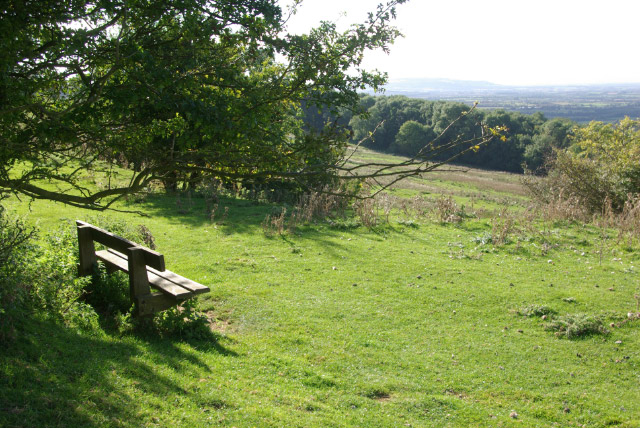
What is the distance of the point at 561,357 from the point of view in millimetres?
7242

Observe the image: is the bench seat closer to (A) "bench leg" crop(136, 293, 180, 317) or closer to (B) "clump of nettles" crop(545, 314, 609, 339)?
(A) "bench leg" crop(136, 293, 180, 317)

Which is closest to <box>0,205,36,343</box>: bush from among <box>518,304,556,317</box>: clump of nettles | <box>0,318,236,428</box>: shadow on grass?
<box>0,318,236,428</box>: shadow on grass

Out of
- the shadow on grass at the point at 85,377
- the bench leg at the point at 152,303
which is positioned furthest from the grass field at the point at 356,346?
the bench leg at the point at 152,303

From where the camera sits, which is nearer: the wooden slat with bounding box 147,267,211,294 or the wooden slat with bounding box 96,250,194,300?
the wooden slat with bounding box 96,250,194,300

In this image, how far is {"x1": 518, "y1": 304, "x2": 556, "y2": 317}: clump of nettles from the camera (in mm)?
8758

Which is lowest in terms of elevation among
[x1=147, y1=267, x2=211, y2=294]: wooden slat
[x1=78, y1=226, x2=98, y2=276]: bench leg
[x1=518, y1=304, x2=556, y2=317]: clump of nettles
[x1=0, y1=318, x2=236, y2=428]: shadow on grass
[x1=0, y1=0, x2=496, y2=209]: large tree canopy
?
[x1=518, y1=304, x2=556, y2=317]: clump of nettles

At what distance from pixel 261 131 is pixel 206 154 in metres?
0.64

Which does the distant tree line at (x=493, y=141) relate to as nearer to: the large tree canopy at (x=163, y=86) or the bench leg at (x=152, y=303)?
the bench leg at (x=152, y=303)

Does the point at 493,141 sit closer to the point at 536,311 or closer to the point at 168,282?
the point at 536,311

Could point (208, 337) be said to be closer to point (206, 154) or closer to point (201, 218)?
point (206, 154)

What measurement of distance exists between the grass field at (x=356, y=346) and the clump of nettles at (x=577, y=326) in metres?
0.13

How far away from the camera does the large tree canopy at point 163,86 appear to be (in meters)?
4.10

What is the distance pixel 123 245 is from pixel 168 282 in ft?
2.66

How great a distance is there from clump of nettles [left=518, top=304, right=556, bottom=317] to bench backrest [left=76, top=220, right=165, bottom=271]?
21.4 feet
